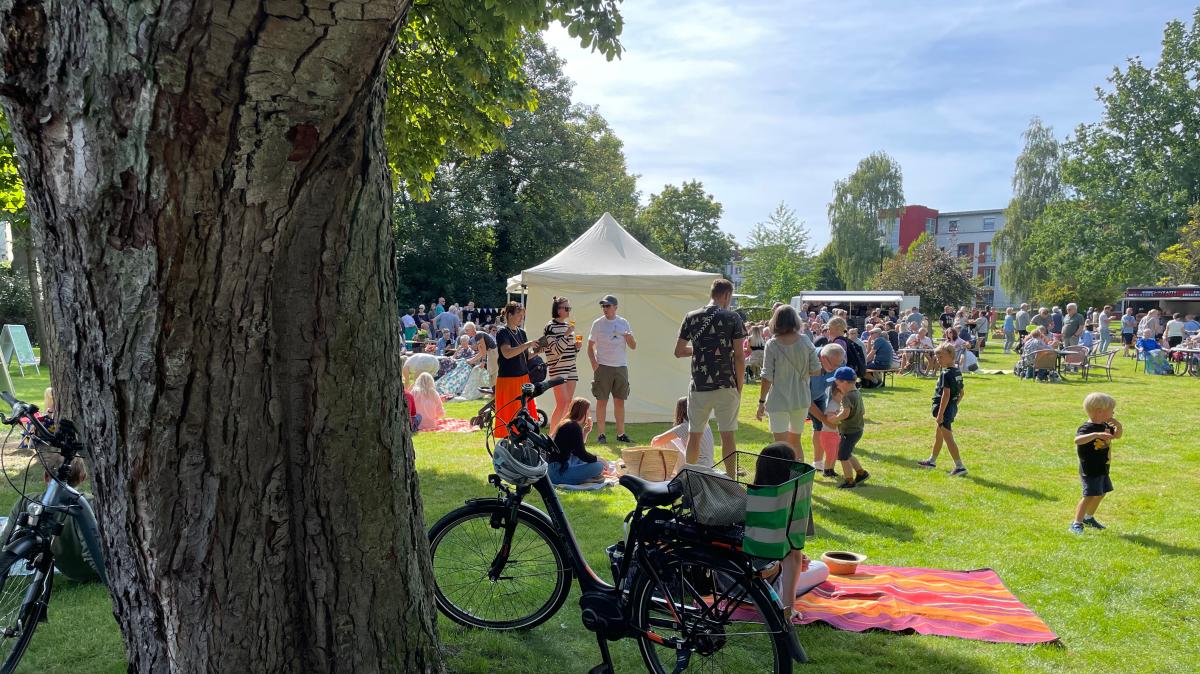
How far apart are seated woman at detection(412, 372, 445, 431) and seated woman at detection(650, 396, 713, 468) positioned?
460 centimetres

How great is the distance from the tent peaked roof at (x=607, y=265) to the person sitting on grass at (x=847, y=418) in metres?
3.81

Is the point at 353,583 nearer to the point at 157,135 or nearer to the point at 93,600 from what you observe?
the point at 157,135

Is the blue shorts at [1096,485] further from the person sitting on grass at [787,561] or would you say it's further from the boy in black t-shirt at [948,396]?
the person sitting on grass at [787,561]

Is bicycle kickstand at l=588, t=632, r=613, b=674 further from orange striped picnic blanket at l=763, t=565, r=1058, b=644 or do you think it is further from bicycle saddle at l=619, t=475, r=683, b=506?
orange striped picnic blanket at l=763, t=565, r=1058, b=644

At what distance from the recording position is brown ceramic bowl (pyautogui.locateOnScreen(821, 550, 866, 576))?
5113 mm

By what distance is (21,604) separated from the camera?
11.9ft

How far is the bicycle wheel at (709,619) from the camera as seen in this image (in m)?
3.24

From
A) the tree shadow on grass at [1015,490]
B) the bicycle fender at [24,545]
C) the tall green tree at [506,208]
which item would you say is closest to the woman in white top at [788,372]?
the tree shadow on grass at [1015,490]

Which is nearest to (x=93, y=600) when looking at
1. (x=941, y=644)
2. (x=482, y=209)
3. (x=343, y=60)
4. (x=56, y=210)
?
(x=56, y=210)

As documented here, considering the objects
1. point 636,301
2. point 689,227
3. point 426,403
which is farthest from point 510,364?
point 689,227

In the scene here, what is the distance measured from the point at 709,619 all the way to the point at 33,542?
10.6 ft

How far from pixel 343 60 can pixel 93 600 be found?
4.33 m

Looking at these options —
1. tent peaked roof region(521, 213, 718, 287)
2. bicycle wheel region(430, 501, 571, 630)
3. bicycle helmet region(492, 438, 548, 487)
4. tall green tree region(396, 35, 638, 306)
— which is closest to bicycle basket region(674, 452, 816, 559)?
bicycle helmet region(492, 438, 548, 487)

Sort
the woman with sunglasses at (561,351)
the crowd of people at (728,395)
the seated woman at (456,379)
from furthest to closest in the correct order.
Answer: the seated woman at (456,379) → the woman with sunglasses at (561,351) → the crowd of people at (728,395)
